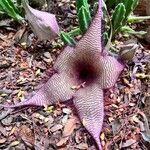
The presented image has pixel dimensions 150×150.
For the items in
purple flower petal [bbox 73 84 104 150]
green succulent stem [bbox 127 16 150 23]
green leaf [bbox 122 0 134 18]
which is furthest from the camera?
green succulent stem [bbox 127 16 150 23]

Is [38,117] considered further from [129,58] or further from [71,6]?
[71,6]

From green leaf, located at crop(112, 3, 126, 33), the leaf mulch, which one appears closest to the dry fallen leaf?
the leaf mulch

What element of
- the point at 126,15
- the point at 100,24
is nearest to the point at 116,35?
the point at 126,15

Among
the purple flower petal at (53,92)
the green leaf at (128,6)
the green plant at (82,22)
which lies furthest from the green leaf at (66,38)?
the green leaf at (128,6)

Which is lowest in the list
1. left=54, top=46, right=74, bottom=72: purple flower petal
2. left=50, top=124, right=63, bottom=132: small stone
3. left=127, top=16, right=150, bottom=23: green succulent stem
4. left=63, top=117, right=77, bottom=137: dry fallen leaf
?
left=63, top=117, right=77, bottom=137: dry fallen leaf

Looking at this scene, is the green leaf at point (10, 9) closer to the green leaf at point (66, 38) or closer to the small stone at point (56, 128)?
the green leaf at point (66, 38)

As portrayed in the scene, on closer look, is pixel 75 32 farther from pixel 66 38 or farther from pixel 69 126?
pixel 69 126

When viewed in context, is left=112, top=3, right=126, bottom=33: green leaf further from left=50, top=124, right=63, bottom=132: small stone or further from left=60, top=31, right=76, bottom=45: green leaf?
left=50, top=124, right=63, bottom=132: small stone

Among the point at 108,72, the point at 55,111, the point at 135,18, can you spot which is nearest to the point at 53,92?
the point at 55,111
